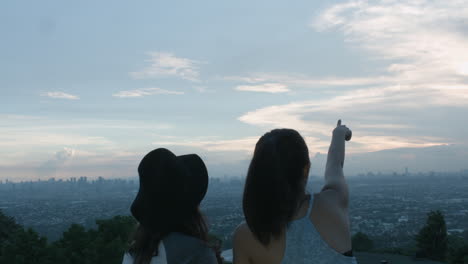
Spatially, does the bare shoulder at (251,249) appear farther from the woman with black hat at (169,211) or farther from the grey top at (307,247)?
the woman with black hat at (169,211)

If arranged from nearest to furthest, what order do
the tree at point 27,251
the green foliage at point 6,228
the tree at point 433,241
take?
the tree at point 27,251
the tree at point 433,241
the green foliage at point 6,228

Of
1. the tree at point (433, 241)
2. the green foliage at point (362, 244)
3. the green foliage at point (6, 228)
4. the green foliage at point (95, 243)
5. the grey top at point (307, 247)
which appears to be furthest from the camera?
the green foliage at point (362, 244)

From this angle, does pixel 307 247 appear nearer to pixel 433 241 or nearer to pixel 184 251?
pixel 184 251

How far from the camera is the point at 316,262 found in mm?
1906

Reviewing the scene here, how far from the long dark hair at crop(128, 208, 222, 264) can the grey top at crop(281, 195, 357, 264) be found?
1.49 feet

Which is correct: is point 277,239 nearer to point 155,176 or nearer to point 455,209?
point 155,176

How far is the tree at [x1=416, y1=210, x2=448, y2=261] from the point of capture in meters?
24.5

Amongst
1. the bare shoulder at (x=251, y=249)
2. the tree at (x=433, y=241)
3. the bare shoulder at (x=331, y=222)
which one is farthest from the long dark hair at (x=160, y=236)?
the tree at (x=433, y=241)

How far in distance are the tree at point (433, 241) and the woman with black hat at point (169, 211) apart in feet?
84.7

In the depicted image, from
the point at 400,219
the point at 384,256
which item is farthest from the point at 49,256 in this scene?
the point at 400,219

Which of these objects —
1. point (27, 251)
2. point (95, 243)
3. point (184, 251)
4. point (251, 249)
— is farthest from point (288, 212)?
point (27, 251)

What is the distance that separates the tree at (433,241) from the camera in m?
24.5

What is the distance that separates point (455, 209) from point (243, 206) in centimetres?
7178

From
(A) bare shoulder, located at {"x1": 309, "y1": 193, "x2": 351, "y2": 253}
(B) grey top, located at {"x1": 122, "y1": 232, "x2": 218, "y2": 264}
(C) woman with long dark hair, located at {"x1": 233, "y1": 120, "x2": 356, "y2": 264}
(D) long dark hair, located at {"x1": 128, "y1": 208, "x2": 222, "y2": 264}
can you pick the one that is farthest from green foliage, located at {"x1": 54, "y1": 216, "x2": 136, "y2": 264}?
(A) bare shoulder, located at {"x1": 309, "y1": 193, "x2": 351, "y2": 253}
